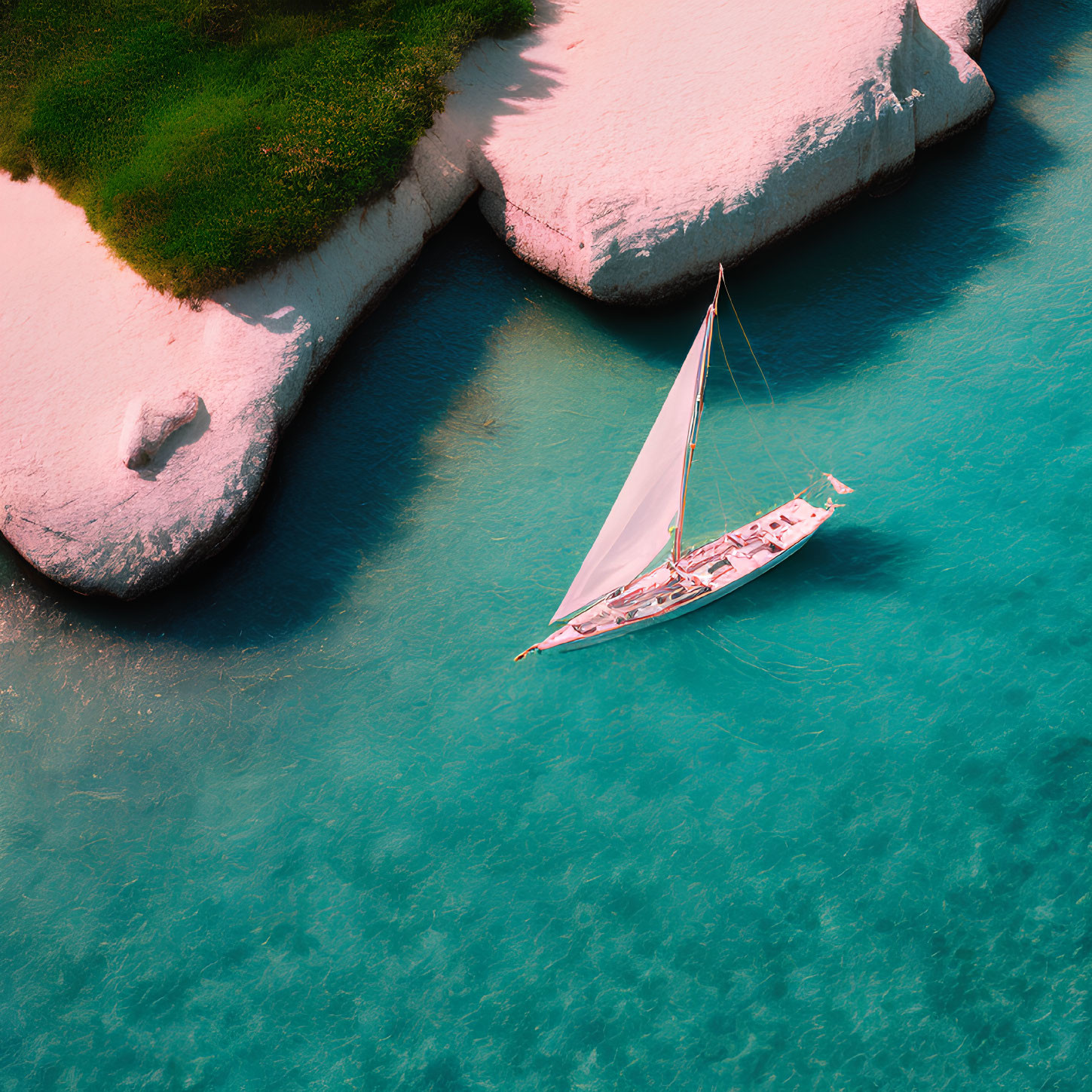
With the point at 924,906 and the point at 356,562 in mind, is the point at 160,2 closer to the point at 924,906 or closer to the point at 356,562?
the point at 356,562

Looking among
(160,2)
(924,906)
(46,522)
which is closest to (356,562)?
(46,522)

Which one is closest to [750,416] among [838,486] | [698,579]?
[838,486]

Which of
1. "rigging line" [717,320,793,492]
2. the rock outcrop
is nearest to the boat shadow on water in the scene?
"rigging line" [717,320,793,492]

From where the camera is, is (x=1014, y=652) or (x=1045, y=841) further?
(x=1014, y=652)

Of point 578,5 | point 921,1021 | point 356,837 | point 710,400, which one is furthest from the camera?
point 578,5

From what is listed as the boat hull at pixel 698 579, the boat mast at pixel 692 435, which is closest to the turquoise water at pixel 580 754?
the boat hull at pixel 698 579

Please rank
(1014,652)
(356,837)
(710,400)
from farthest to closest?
(710,400) < (1014,652) < (356,837)

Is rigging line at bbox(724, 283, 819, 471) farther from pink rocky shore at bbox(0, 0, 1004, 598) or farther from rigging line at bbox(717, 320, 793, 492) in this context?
pink rocky shore at bbox(0, 0, 1004, 598)
